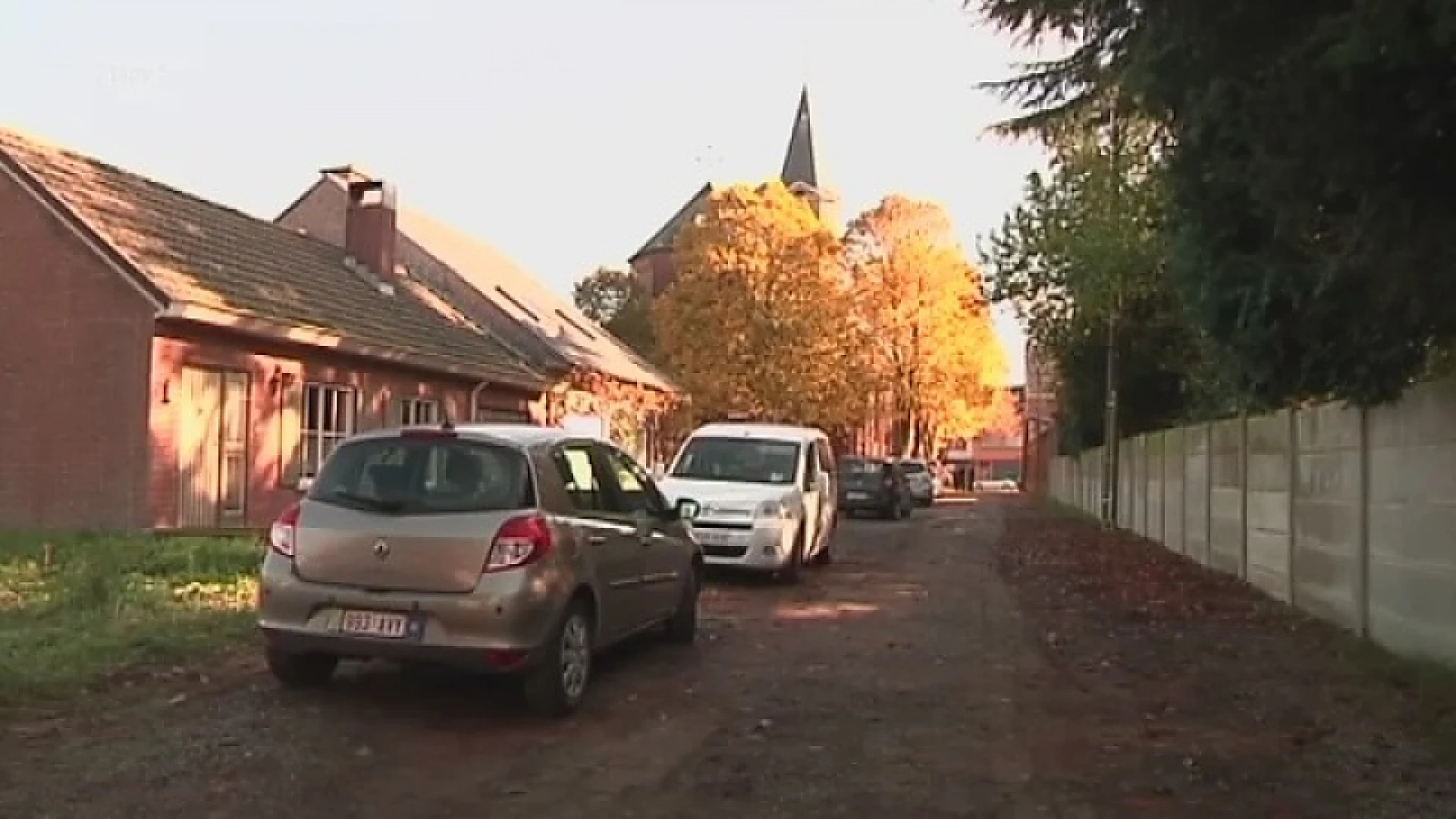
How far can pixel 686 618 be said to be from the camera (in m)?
11.0

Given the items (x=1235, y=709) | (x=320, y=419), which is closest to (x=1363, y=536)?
(x=1235, y=709)

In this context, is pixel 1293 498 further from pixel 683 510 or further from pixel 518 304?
pixel 518 304

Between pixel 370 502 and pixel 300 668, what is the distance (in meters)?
1.23

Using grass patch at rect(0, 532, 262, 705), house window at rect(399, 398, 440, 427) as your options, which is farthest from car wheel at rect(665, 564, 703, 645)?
house window at rect(399, 398, 440, 427)

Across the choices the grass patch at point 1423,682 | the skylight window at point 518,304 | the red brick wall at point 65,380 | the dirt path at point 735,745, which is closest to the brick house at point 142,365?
the red brick wall at point 65,380

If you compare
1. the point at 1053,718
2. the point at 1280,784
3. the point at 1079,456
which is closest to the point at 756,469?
the point at 1053,718

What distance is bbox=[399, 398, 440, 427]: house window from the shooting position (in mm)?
24469

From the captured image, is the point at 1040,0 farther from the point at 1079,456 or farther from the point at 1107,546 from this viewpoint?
the point at 1079,456

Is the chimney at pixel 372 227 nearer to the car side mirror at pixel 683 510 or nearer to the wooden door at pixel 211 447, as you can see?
the wooden door at pixel 211 447

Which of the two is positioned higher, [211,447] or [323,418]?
[323,418]

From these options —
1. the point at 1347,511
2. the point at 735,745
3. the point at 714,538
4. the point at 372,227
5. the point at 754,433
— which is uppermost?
the point at 372,227

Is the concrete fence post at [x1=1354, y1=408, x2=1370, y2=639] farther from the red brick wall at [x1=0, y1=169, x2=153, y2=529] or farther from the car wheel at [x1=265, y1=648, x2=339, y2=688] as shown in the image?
the red brick wall at [x1=0, y1=169, x2=153, y2=529]

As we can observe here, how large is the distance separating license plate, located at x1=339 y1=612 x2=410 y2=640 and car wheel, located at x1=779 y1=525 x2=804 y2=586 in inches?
329

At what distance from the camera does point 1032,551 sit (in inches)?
899
